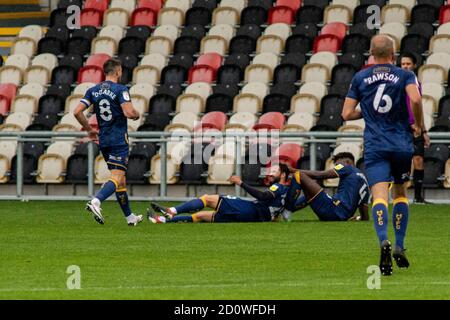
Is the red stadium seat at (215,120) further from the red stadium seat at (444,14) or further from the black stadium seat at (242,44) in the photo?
the red stadium seat at (444,14)

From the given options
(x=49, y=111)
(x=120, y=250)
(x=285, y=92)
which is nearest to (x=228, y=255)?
(x=120, y=250)

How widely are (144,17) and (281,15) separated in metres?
2.95

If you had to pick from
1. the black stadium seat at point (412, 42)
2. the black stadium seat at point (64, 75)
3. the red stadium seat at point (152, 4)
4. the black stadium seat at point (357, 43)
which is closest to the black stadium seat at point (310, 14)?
the black stadium seat at point (357, 43)

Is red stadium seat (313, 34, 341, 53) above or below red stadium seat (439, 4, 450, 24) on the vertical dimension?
below

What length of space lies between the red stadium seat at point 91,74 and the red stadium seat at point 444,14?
20.7 ft

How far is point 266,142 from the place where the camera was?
22.2 metres

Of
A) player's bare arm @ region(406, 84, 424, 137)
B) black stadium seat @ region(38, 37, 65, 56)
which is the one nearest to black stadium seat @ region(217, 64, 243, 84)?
black stadium seat @ region(38, 37, 65, 56)

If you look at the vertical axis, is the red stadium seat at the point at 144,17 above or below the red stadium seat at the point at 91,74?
above

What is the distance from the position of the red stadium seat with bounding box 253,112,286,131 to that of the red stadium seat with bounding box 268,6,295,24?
3.30 metres

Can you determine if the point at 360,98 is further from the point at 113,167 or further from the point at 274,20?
the point at 274,20

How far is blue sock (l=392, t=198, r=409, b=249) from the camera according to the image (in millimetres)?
11773

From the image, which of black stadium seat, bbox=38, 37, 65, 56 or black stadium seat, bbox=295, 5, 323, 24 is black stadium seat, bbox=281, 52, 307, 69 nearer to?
black stadium seat, bbox=295, 5, 323, 24

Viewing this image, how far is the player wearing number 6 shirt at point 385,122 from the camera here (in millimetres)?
11578

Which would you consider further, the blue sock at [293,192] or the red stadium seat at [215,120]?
the red stadium seat at [215,120]
